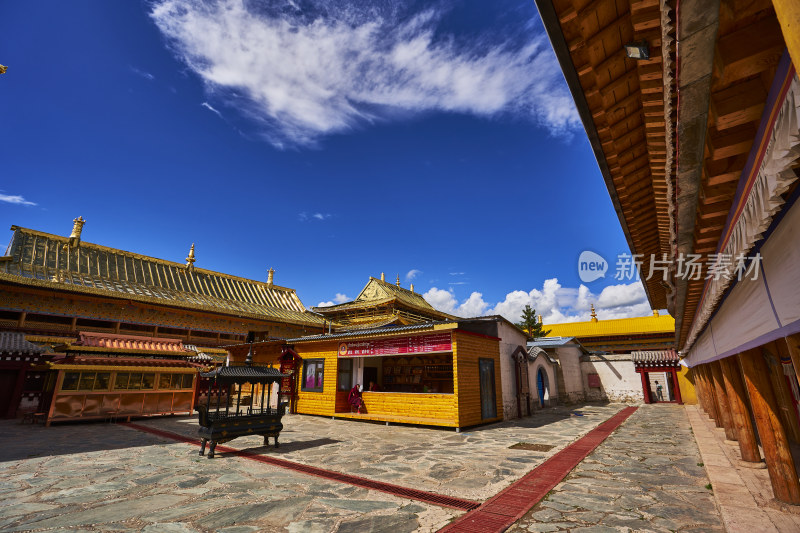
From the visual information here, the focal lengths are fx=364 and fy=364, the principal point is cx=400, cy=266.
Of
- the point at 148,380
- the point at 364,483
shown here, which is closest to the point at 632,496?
the point at 364,483

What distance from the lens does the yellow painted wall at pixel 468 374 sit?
41.2 feet

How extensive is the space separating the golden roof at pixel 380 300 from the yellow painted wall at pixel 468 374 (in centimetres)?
1180

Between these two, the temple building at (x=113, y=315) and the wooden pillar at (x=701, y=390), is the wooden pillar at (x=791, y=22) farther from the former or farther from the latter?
the wooden pillar at (x=701, y=390)

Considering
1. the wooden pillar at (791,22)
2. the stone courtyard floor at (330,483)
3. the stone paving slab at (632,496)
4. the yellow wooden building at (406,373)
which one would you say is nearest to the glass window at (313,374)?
the yellow wooden building at (406,373)

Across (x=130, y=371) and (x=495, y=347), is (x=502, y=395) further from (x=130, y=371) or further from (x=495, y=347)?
(x=130, y=371)

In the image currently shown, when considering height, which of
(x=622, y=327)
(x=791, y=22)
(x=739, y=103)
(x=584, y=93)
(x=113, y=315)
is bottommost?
(x=791, y=22)

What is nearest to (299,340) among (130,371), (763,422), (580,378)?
(130,371)

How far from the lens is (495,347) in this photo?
50.2ft

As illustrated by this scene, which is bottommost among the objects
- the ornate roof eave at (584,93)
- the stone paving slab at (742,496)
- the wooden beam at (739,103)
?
the stone paving slab at (742,496)

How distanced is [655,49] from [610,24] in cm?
40

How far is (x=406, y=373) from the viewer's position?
17750 millimetres

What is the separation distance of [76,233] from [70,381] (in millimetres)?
13613

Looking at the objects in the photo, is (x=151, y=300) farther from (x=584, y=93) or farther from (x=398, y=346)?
(x=584, y=93)

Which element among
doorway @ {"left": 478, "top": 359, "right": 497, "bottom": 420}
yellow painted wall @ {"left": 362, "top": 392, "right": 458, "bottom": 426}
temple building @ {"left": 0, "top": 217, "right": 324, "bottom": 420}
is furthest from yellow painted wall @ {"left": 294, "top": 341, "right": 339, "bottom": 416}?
doorway @ {"left": 478, "top": 359, "right": 497, "bottom": 420}
